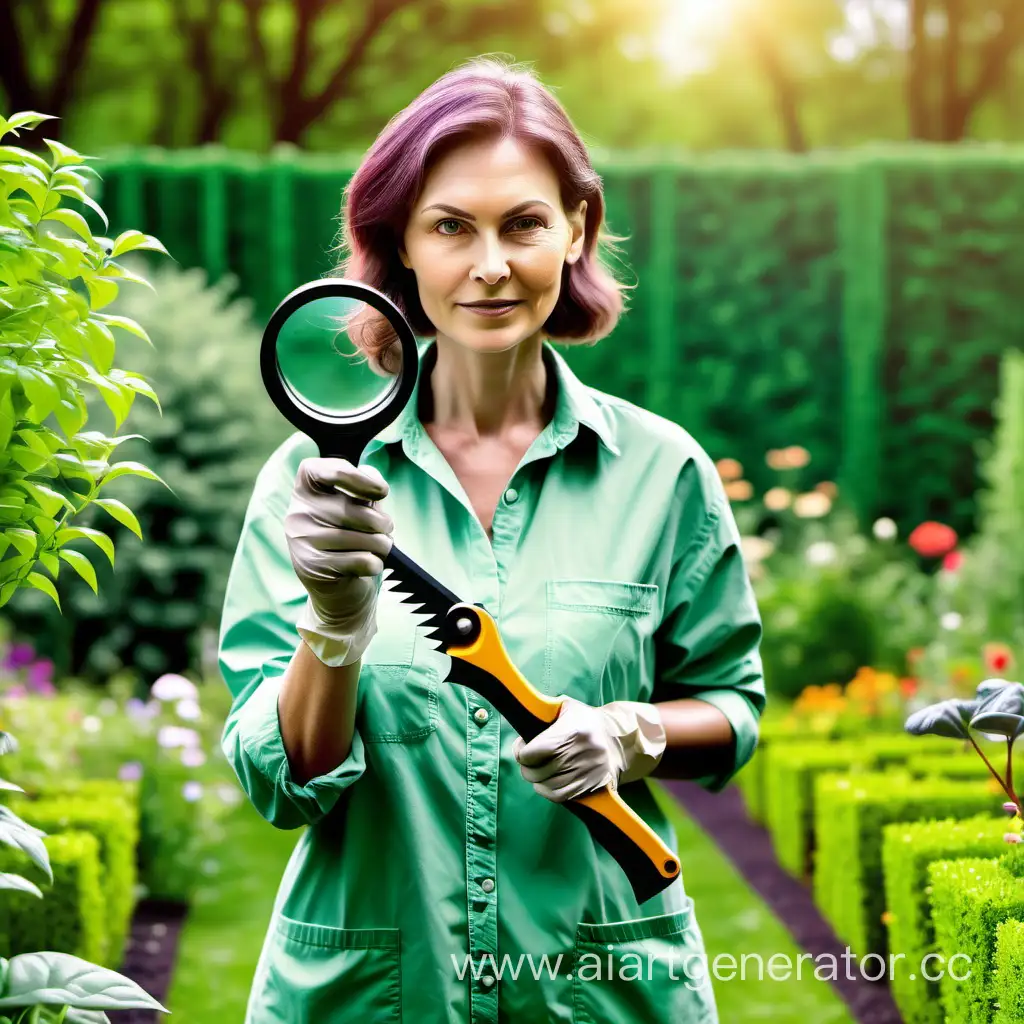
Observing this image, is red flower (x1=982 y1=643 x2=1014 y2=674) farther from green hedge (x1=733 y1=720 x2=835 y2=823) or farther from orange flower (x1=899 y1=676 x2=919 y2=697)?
green hedge (x1=733 y1=720 x2=835 y2=823)

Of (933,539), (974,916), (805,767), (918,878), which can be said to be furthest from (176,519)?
(974,916)

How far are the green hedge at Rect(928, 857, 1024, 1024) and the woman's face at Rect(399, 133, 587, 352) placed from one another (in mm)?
1281

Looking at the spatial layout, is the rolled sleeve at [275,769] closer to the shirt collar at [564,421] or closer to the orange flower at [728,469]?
the shirt collar at [564,421]

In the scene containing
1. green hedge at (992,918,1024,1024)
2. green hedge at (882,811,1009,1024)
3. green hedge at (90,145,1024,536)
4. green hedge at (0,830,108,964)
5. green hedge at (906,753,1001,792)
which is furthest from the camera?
green hedge at (90,145,1024,536)

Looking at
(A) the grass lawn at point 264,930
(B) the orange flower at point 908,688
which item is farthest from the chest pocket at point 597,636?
(B) the orange flower at point 908,688

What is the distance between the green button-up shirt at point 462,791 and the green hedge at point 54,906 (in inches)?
69.8

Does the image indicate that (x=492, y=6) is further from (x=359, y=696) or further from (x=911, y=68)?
(x=359, y=696)

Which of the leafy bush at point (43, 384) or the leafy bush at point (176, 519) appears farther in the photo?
the leafy bush at point (176, 519)

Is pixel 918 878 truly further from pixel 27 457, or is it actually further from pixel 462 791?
pixel 27 457

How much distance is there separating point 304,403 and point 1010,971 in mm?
1449

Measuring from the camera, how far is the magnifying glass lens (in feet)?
5.79

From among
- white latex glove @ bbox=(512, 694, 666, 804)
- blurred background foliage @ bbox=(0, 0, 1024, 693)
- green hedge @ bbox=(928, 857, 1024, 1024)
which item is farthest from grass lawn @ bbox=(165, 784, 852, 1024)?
white latex glove @ bbox=(512, 694, 666, 804)

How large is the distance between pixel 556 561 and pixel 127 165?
7337mm

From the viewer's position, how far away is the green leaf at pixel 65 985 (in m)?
1.81
